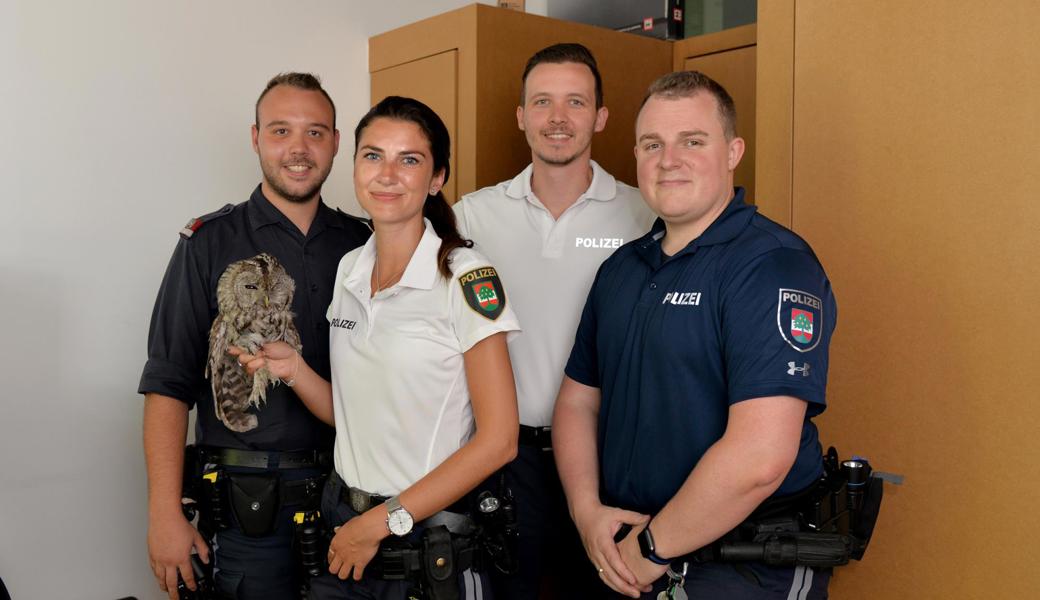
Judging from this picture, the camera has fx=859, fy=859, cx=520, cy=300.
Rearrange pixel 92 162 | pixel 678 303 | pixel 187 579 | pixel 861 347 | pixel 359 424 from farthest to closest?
1. pixel 92 162
2. pixel 187 579
3. pixel 861 347
4. pixel 359 424
5. pixel 678 303

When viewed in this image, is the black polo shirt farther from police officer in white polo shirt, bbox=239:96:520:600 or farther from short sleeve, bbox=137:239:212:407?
police officer in white polo shirt, bbox=239:96:520:600

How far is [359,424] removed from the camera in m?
1.77

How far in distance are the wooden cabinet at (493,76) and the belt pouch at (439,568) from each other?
1.51 metres

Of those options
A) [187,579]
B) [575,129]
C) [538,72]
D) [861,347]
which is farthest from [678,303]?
[187,579]

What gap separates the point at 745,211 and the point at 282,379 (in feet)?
3.64

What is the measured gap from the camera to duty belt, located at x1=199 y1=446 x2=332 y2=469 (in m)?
2.10

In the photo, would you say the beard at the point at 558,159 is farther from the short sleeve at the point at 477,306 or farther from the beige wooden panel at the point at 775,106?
the short sleeve at the point at 477,306

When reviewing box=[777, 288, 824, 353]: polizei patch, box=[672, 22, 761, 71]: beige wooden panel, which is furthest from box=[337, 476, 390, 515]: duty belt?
box=[672, 22, 761, 71]: beige wooden panel

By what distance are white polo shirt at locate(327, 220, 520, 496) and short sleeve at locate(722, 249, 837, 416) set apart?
1.43 ft

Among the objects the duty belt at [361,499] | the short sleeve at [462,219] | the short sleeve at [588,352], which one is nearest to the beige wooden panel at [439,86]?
the short sleeve at [462,219]

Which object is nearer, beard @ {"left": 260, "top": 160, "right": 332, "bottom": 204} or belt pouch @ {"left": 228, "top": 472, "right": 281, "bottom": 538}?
belt pouch @ {"left": 228, "top": 472, "right": 281, "bottom": 538}

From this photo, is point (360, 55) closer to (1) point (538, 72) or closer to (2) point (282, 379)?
(1) point (538, 72)

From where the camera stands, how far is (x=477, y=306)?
67.8 inches

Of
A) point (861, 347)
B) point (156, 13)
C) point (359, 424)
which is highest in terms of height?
point (156, 13)
